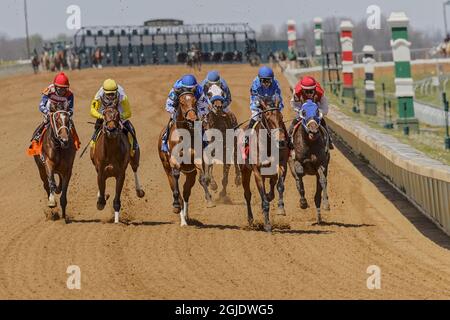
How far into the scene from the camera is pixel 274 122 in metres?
13.7

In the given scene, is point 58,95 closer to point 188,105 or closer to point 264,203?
point 188,105

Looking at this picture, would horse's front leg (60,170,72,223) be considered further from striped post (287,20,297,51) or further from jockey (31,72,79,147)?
striped post (287,20,297,51)

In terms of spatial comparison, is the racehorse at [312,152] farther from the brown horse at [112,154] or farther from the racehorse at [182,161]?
the brown horse at [112,154]

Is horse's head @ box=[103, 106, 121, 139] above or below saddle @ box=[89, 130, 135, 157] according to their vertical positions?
above

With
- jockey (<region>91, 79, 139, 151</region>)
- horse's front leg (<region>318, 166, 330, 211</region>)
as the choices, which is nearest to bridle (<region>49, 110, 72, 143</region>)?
jockey (<region>91, 79, 139, 151</region>)

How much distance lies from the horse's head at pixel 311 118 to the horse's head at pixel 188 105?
1489 mm

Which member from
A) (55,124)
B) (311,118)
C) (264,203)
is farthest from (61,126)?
(311,118)

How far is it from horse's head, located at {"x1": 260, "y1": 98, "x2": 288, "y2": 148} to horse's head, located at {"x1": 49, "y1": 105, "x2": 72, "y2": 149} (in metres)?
2.73

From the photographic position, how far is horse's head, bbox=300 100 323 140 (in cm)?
1447

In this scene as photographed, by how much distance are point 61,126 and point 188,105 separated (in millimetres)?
1915
